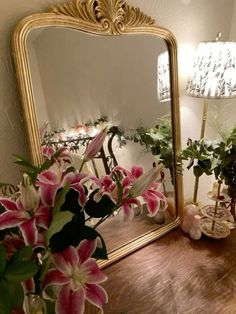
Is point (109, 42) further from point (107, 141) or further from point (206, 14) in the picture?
point (206, 14)

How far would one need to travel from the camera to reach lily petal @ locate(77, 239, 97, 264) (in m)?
0.45

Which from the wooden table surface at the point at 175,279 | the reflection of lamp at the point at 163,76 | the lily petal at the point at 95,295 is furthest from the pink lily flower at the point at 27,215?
the reflection of lamp at the point at 163,76

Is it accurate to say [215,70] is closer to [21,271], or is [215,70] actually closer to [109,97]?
[109,97]

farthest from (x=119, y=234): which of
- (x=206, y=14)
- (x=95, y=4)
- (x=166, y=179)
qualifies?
(x=206, y=14)

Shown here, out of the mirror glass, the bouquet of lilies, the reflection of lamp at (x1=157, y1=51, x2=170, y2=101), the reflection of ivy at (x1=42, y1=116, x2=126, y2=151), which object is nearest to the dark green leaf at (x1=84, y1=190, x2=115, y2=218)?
the bouquet of lilies

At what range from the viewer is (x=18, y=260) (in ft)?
1.33

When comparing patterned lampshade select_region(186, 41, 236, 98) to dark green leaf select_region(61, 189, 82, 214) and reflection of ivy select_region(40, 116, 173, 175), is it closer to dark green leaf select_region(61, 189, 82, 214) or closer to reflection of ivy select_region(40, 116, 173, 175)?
reflection of ivy select_region(40, 116, 173, 175)

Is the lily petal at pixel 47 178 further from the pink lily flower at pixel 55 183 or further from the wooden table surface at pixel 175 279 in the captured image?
the wooden table surface at pixel 175 279

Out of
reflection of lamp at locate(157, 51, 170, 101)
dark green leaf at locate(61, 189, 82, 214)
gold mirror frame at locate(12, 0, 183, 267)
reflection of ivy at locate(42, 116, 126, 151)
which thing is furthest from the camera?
reflection of lamp at locate(157, 51, 170, 101)

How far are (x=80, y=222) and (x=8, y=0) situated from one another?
645mm

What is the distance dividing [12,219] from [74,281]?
13cm

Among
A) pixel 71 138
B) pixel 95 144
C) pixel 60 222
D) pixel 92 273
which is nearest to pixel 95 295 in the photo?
pixel 92 273

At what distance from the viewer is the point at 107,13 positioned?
0.90 metres

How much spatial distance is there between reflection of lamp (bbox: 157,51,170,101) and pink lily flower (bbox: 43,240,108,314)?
85cm
